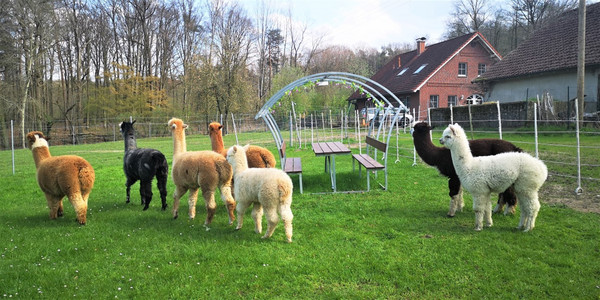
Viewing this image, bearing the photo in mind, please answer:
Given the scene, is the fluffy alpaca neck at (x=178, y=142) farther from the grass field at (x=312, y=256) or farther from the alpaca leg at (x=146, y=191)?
the grass field at (x=312, y=256)

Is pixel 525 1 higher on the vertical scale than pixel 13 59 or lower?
higher

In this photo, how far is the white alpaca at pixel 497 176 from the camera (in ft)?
16.4

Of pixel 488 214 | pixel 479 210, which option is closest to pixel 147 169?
pixel 479 210

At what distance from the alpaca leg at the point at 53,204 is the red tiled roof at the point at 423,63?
26464mm

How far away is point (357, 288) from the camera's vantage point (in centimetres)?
372

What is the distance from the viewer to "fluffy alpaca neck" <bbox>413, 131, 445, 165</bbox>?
6.44 m

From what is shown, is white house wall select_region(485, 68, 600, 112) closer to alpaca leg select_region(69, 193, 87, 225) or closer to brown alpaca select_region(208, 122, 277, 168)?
brown alpaca select_region(208, 122, 277, 168)

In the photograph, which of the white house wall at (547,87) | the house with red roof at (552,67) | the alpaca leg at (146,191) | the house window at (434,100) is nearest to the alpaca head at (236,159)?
the alpaca leg at (146,191)

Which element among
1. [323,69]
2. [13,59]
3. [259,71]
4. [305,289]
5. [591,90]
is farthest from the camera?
[323,69]

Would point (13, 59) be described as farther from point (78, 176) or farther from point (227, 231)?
point (227, 231)

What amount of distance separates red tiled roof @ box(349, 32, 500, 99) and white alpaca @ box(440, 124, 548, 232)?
79.7ft

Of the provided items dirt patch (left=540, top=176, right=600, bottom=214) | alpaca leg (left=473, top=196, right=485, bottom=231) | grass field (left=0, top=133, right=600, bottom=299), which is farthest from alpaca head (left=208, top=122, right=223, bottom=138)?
dirt patch (left=540, top=176, right=600, bottom=214)

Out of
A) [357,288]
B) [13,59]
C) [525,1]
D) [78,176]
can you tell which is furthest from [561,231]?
[525,1]

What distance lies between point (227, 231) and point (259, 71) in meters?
42.5
